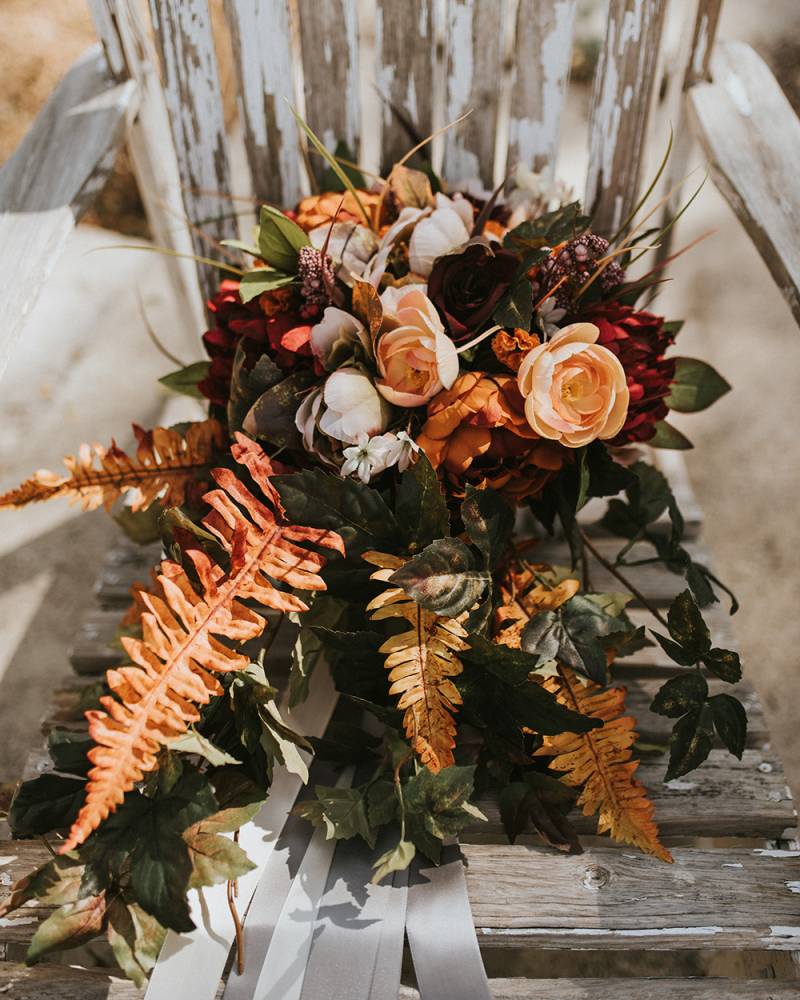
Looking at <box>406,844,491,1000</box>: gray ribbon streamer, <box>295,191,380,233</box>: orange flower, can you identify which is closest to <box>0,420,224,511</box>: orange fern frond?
<box>295,191,380,233</box>: orange flower

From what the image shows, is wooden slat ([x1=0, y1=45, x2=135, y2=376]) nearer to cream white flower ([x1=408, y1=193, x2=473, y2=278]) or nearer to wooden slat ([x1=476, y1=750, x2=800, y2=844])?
cream white flower ([x1=408, y1=193, x2=473, y2=278])

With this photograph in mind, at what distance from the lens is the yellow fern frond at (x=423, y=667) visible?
69cm

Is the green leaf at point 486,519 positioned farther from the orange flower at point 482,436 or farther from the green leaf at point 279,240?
the green leaf at point 279,240

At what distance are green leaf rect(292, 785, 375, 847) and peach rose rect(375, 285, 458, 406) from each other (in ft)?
1.21

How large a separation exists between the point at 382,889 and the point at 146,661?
328 mm

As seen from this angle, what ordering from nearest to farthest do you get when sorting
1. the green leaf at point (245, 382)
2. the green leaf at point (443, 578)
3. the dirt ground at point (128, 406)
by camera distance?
1. the green leaf at point (443, 578)
2. the green leaf at point (245, 382)
3. the dirt ground at point (128, 406)

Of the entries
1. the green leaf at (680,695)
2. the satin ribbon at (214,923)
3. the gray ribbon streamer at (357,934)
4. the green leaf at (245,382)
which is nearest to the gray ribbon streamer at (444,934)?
the gray ribbon streamer at (357,934)

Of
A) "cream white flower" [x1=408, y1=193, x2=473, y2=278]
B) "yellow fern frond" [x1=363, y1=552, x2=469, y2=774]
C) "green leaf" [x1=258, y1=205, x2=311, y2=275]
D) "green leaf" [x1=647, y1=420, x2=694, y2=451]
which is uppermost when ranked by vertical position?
"green leaf" [x1=258, y1=205, x2=311, y2=275]

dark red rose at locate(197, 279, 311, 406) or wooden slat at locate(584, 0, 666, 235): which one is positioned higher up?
wooden slat at locate(584, 0, 666, 235)

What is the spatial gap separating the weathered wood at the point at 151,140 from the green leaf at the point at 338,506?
15.3 inches

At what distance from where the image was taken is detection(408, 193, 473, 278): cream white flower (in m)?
0.79

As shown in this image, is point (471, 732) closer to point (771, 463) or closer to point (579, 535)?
point (579, 535)

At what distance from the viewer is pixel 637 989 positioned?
2.42 feet

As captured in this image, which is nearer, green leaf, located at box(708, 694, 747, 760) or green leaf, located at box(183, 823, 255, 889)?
green leaf, located at box(183, 823, 255, 889)
